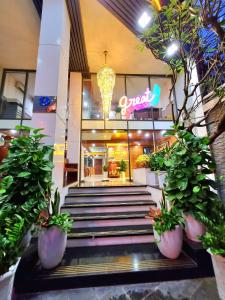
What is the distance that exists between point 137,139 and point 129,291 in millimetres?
6942

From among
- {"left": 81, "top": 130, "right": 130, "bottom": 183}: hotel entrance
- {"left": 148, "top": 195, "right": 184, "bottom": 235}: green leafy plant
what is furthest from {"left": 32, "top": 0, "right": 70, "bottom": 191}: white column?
{"left": 81, "top": 130, "right": 130, "bottom": 183}: hotel entrance

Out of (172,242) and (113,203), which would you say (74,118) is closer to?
(113,203)

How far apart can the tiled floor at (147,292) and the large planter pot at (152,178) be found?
7.04 ft

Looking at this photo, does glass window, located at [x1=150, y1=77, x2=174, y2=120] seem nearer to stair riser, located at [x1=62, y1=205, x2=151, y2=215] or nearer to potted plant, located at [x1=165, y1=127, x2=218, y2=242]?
stair riser, located at [x1=62, y1=205, x2=151, y2=215]

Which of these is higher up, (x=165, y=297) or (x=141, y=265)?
(x=141, y=265)

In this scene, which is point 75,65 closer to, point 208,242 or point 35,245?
point 35,245

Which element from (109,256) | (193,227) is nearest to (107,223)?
(109,256)

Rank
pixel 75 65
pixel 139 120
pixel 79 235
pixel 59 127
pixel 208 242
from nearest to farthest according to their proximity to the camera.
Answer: pixel 208 242
pixel 79 235
pixel 59 127
pixel 75 65
pixel 139 120

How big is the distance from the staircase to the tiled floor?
6cm

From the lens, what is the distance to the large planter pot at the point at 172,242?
2078 millimetres

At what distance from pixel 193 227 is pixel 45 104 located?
10.8ft

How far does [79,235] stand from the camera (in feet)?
8.78

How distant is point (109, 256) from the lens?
7.45 ft

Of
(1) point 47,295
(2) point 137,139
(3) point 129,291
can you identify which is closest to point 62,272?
(1) point 47,295
